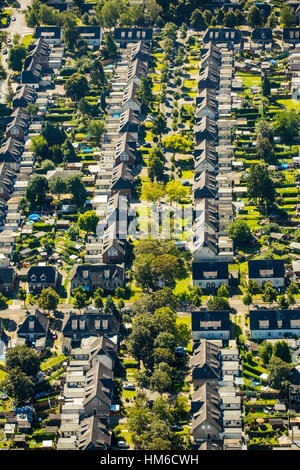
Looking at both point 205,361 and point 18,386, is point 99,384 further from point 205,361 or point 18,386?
point 205,361

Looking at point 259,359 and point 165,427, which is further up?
point 259,359

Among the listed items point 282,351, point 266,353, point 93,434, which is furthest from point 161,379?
point 282,351

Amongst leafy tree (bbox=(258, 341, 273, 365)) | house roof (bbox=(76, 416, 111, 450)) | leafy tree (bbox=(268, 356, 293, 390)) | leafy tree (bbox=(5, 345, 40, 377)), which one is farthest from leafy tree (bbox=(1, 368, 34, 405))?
Result: leafy tree (bbox=(268, 356, 293, 390))

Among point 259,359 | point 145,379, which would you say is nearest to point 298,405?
point 259,359

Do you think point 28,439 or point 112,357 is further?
point 112,357

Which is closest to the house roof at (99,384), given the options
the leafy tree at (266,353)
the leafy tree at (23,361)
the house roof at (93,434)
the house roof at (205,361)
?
the house roof at (93,434)
